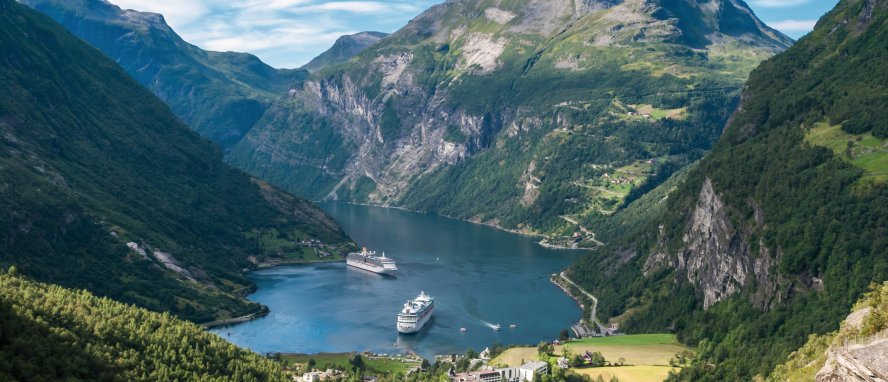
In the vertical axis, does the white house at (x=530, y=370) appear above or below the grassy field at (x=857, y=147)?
below

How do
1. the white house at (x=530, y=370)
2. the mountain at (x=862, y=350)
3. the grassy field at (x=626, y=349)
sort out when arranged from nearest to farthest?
the mountain at (x=862, y=350), the white house at (x=530, y=370), the grassy field at (x=626, y=349)

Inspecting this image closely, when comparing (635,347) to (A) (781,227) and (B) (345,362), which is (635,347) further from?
(B) (345,362)

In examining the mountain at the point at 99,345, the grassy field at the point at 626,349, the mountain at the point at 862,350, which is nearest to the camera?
the mountain at the point at 862,350

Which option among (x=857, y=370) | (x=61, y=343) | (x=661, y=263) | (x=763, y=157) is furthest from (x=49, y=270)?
(x=857, y=370)

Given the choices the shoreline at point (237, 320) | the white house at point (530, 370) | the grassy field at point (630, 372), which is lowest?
the shoreline at point (237, 320)

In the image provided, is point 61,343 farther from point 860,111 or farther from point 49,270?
point 860,111

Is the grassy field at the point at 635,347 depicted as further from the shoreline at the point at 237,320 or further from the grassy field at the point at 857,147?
the shoreline at the point at 237,320

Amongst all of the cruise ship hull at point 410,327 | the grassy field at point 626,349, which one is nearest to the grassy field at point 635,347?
the grassy field at point 626,349

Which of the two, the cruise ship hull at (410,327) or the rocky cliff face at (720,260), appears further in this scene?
the cruise ship hull at (410,327)
